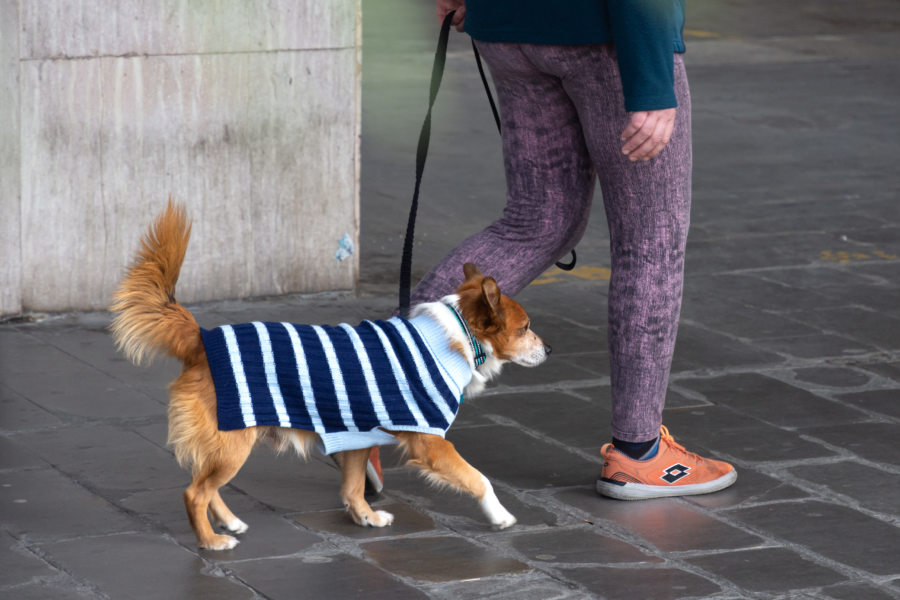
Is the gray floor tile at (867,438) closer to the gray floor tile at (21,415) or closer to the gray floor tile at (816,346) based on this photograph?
the gray floor tile at (816,346)

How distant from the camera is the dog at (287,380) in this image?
3604 mm

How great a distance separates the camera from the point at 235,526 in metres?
3.84

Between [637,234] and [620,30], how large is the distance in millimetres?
627

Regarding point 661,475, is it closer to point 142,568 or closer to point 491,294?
point 491,294

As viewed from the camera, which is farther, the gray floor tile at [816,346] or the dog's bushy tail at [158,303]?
the gray floor tile at [816,346]

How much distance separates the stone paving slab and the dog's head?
47cm

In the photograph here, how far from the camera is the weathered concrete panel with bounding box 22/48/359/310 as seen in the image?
5.94 metres

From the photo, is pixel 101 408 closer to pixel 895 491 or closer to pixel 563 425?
pixel 563 425

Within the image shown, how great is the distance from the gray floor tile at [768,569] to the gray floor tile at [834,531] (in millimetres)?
101

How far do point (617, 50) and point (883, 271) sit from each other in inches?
148

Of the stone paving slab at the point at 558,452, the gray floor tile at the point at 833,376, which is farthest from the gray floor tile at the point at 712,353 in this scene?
the gray floor tile at the point at 833,376

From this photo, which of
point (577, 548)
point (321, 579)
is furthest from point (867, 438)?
point (321, 579)

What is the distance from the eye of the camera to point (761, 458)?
4.61m

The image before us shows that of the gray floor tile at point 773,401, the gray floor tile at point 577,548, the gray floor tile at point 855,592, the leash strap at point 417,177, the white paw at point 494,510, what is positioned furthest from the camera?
the gray floor tile at point 773,401
